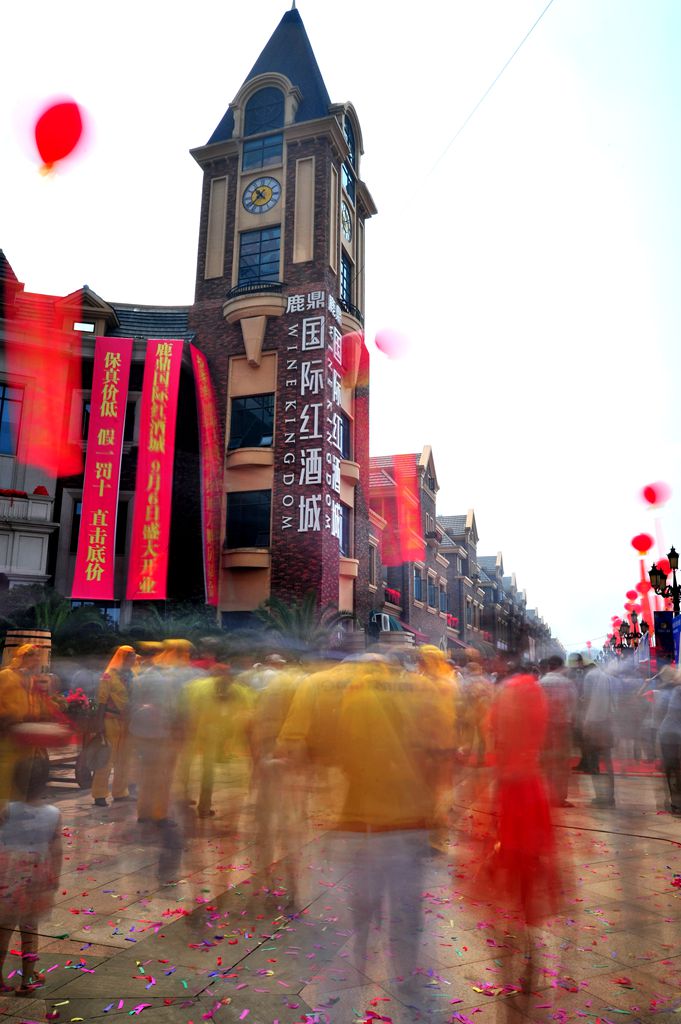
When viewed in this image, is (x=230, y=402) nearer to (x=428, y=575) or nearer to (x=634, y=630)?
(x=428, y=575)

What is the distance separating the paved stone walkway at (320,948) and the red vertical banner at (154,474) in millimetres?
13818

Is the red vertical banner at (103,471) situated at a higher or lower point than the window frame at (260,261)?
lower

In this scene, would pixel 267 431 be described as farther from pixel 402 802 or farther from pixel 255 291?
pixel 402 802

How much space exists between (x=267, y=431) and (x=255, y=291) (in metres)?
4.58

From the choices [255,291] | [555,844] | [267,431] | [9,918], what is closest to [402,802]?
[555,844]

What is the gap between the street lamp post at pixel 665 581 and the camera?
1627 cm

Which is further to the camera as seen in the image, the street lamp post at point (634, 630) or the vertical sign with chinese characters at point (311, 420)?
the street lamp post at point (634, 630)

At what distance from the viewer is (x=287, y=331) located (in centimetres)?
2302

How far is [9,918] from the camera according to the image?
3.79 meters

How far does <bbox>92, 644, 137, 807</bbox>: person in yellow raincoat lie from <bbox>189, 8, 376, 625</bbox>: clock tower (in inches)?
467

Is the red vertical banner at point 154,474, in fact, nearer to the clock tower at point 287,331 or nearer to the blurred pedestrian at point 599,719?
the clock tower at point 287,331

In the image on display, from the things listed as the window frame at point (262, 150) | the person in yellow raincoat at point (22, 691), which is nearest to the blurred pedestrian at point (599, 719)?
the person in yellow raincoat at point (22, 691)

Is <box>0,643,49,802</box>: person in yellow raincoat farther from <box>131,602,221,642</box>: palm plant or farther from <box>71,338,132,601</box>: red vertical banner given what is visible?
<box>71,338,132,601</box>: red vertical banner

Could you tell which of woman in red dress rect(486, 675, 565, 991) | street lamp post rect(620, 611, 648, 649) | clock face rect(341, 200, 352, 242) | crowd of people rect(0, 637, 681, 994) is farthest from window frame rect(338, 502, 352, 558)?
woman in red dress rect(486, 675, 565, 991)
